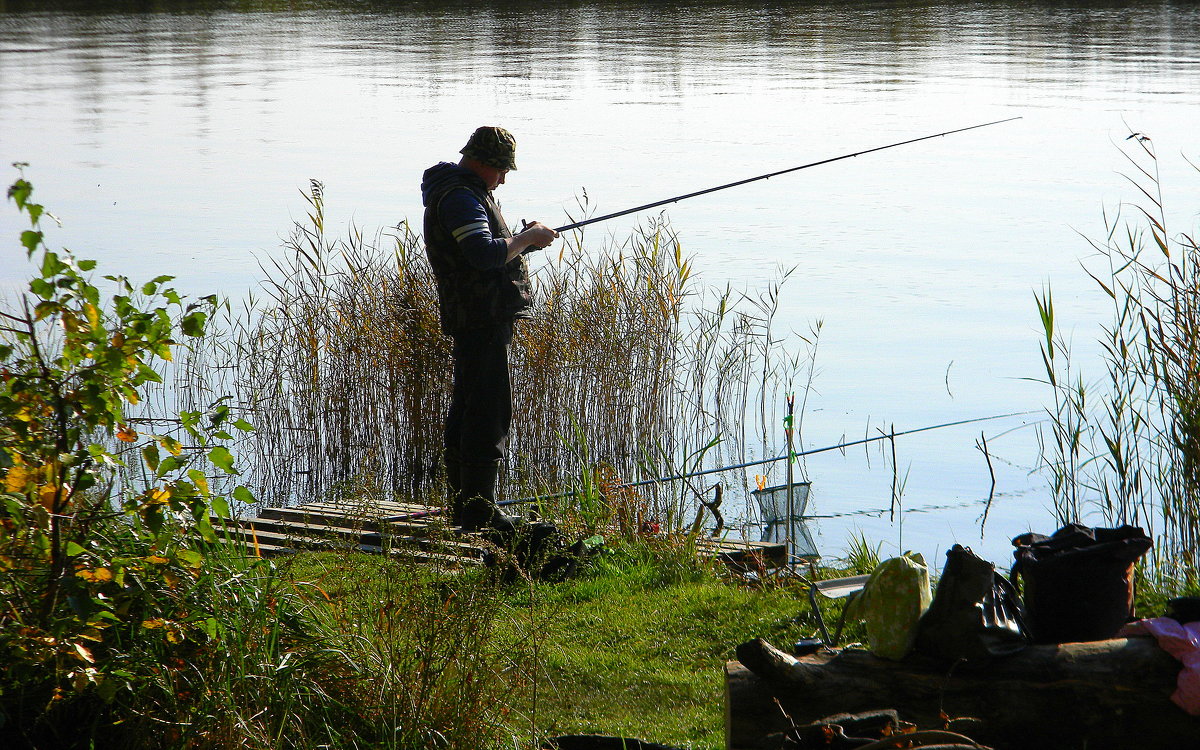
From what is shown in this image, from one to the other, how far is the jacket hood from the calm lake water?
2107mm

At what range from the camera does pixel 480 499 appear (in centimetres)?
491

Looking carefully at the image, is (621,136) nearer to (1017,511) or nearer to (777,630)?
(1017,511)

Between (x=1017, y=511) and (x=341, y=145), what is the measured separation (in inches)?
537

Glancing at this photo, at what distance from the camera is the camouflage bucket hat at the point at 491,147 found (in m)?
4.87

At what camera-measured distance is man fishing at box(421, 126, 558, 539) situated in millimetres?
4859

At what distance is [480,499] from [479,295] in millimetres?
780

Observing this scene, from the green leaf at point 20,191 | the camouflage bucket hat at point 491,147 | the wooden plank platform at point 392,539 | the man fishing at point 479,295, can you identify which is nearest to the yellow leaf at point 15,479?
the green leaf at point 20,191

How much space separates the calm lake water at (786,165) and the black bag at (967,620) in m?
3.12

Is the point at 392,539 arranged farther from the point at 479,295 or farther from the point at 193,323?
the point at 193,323

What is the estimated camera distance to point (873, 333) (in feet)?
35.1

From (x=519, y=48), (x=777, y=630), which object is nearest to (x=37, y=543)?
(x=777, y=630)

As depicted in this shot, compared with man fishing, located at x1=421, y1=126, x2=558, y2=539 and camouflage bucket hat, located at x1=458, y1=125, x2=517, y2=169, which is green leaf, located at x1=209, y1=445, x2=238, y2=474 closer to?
man fishing, located at x1=421, y1=126, x2=558, y2=539

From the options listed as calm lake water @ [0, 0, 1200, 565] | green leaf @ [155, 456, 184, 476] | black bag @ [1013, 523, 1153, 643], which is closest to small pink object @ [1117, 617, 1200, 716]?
black bag @ [1013, 523, 1153, 643]

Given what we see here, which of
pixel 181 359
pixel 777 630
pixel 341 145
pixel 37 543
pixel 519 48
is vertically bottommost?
pixel 777 630
